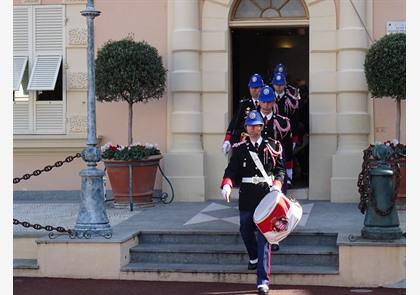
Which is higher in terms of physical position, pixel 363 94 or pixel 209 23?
pixel 209 23

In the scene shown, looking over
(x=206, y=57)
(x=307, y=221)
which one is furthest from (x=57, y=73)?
(x=307, y=221)

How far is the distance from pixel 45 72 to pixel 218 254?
18.5 ft

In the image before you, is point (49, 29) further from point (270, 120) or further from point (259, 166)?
point (259, 166)

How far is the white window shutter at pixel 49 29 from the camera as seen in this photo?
1365 centimetres

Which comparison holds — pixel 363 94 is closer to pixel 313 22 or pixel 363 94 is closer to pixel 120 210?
pixel 313 22

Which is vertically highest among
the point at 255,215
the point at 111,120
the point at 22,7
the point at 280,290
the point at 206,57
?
the point at 22,7

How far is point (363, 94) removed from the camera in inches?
494

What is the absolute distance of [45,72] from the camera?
13.6 meters

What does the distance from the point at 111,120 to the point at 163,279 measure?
4.77 metres

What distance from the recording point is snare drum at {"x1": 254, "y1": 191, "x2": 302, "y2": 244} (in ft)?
26.7

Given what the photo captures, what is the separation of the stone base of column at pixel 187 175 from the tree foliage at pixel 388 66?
3.12 m

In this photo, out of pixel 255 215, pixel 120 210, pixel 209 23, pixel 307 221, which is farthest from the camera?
pixel 209 23

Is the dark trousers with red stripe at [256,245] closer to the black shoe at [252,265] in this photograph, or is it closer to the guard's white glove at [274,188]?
Result: the black shoe at [252,265]

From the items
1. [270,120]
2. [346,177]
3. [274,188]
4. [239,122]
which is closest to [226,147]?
[239,122]
